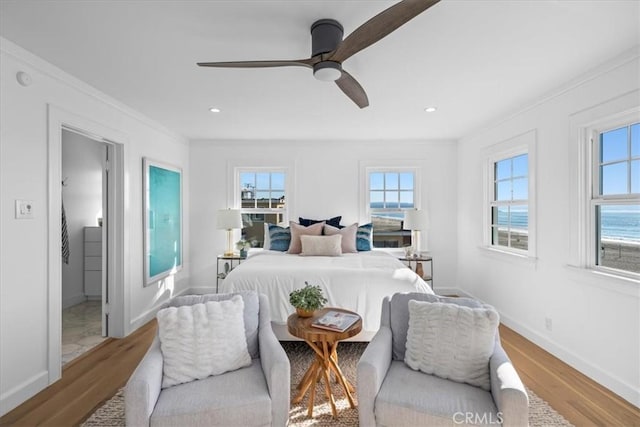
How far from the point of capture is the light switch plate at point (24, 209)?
7.32 feet

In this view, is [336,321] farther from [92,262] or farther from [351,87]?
[92,262]

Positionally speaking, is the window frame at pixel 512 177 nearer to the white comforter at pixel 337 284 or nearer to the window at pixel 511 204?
the window at pixel 511 204

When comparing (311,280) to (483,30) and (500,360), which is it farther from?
(483,30)

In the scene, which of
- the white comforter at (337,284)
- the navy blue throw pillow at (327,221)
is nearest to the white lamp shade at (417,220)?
the navy blue throw pillow at (327,221)

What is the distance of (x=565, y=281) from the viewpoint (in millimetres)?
2873

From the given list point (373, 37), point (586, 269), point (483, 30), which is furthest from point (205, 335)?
point (586, 269)

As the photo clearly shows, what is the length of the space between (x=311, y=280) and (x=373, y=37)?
79.1 inches

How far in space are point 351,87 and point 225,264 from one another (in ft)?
11.1

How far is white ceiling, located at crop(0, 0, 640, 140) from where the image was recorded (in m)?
1.81

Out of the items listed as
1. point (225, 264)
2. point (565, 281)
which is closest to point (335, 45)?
point (565, 281)

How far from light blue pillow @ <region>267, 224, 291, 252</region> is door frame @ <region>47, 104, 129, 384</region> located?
5.66 ft

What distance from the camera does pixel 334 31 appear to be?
190 cm

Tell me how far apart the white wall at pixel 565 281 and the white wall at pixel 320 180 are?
884 mm

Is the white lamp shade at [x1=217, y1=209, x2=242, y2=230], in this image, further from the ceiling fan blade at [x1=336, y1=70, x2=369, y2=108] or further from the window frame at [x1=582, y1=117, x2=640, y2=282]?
the window frame at [x1=582, y1=117, x2=640, y2=282]
